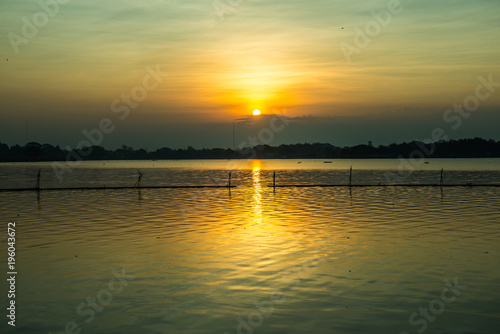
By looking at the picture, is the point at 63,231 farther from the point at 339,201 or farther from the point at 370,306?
the point at 339,201

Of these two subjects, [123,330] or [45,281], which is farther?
[45,281]

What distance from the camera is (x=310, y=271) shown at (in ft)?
59.3

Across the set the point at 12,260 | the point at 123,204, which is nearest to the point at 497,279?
the point at 12,260

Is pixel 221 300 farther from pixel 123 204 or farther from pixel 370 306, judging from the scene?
Result: pixel 123 204

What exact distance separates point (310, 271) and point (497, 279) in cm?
665

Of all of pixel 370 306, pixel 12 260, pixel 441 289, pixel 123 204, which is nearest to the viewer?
pixel 370 306

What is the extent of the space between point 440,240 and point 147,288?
625 inches

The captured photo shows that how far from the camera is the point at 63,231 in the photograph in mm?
28266

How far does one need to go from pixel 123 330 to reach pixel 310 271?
809 cm

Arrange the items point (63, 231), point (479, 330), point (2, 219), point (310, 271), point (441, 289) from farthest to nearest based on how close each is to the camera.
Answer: point (2, 219)
point (63, 231)
point (310, 271)
point (441, 289)
point (479, 330)

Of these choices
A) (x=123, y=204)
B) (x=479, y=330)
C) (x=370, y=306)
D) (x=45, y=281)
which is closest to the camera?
(x=479, y=330)

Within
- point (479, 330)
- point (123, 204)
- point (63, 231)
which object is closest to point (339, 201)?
point (123, 204)

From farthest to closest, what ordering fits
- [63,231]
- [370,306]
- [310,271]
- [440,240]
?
[63,231], [440,240], [310,271], [370,306]

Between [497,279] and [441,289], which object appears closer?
[441,289]
